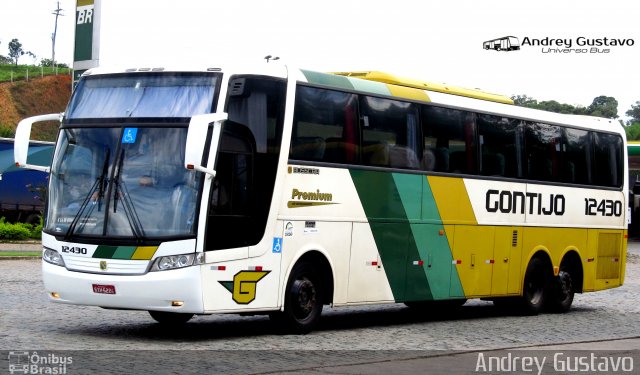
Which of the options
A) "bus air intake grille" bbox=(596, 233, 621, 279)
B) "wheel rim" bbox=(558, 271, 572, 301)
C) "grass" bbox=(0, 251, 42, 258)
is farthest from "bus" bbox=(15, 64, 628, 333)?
"grass" bbox=(0, 251, 42, 258)

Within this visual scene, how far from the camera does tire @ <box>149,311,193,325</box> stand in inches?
615

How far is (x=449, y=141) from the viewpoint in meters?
18.5

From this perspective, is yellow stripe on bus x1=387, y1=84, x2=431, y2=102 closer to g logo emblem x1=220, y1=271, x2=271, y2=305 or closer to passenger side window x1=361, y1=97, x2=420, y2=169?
passenger side window x1=361, y1=97, x2=420, y2=169

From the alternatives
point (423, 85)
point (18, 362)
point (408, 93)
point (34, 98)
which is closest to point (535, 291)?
point (423, 85)

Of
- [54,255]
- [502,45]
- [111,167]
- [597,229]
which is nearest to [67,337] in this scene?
[54,255]

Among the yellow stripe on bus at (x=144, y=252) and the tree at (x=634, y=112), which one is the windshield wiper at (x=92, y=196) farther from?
the tree at (x=634, y=112)

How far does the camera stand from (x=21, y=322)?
49.4 feet

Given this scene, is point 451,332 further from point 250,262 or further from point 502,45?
point 502,45

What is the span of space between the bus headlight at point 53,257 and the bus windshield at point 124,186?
0.24 meters

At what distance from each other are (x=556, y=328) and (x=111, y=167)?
304 inches

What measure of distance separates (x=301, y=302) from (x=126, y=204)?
8.93 ft

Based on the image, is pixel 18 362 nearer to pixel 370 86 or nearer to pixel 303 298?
pixel 303 298

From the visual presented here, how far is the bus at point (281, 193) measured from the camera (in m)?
13.7

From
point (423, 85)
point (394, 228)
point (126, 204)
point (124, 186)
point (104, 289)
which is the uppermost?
point (423, 85)
